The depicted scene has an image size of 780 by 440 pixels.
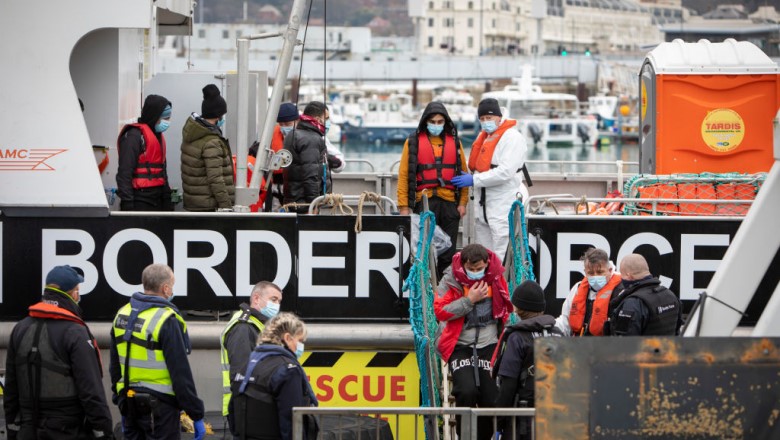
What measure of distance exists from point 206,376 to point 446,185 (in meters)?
2.40

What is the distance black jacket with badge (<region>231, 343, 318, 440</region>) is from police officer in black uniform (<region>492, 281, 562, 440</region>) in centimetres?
124

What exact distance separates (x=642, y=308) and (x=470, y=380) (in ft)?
3.75

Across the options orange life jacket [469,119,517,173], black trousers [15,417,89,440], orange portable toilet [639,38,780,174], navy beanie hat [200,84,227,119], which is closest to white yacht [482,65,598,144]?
orange portable toilet [639,38,780,174]

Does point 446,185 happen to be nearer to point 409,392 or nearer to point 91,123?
point 409,392

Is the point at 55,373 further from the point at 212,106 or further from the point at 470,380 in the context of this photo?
the point at 212,106

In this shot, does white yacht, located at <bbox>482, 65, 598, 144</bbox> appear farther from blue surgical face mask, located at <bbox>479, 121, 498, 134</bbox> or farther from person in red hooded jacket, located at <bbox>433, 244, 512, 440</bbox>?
person in red hooded jacket, located at <bbox>433, 244, 512, 440</bbox>

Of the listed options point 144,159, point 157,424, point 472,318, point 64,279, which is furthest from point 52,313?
point 472,318

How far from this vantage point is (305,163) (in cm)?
1052

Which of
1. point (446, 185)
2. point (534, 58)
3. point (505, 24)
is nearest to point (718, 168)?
point (446, 185)

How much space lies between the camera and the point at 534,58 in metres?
137

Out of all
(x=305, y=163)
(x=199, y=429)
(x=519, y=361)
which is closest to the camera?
(x=519, y=361)

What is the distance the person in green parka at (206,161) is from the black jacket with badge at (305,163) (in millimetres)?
1162

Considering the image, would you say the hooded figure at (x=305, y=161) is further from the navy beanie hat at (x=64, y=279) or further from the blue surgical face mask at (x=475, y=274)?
the navy beanie hat at (x=64, y=279)

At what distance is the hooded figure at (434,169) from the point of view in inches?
381
